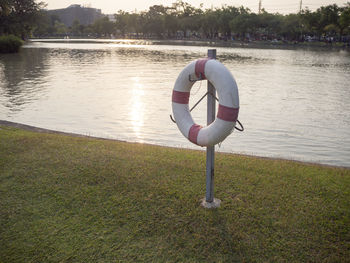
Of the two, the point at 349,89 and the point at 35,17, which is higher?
the point at 35,17

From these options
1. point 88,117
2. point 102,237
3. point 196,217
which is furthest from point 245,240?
point 88,117

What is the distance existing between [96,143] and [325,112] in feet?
23.5

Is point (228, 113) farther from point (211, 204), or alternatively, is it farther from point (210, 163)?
point (211, 204)

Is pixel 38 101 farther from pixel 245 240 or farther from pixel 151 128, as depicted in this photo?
pixel 245 240

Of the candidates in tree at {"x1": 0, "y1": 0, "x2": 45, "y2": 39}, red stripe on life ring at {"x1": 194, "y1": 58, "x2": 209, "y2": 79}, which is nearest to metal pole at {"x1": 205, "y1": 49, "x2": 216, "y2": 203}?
red stripe on life ring at {"x1": 194, "y1": 58, "x2": 209, "y2": 79}

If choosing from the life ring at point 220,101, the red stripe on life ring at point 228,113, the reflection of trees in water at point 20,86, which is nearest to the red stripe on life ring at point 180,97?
the life ring at point 220,101

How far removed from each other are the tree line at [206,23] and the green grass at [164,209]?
20.9 metres

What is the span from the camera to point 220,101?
309cm

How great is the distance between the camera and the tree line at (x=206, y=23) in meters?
45.3

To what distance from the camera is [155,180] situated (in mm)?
4105

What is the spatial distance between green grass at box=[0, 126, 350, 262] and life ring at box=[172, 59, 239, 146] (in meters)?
0.83

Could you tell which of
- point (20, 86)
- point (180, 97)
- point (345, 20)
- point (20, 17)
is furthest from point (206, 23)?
point (180, 97)

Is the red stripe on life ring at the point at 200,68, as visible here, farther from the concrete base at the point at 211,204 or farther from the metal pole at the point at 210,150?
the concrete base at the point at 211,204

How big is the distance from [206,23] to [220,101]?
83678 mm
